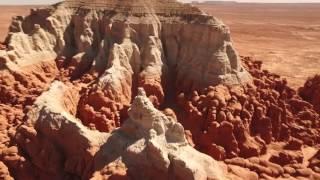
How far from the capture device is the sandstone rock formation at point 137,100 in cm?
1396

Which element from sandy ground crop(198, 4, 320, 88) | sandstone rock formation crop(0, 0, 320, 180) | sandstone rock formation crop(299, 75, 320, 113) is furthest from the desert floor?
sandstone rock formation crop(0, 0, 320, 180)

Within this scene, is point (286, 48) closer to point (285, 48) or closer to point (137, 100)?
point (285, 48)

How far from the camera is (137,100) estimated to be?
1374 centimetres

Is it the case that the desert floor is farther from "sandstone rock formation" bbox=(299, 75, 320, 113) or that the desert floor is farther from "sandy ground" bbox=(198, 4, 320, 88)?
"sandstone rock formation" bbox=(299, 75, 320, 113)

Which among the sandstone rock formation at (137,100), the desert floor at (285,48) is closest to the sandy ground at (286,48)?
the desert floor at (285,48)

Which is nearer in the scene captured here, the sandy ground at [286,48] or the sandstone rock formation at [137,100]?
the sandstone rock formation at [137,100]

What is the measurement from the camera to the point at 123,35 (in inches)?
792

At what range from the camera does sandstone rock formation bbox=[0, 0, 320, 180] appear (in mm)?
13961

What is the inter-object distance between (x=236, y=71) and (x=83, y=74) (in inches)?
250

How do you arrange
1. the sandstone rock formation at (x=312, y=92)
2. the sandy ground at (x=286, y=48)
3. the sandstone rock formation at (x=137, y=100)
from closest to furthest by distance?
the sandstone rock formation at (x=137, y=100) → the sandstone rock formation at (x=312, y=92) → the sandy ground at (x=286, y=48)

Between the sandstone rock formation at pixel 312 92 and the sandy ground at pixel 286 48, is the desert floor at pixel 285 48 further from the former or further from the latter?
the sandstone rock formation at pixel 312 92

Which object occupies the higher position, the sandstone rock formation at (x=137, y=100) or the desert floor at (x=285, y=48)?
the sandstone rock formation at (x=137, y=100)

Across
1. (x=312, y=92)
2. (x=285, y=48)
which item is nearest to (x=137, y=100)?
(x=312, y=92)

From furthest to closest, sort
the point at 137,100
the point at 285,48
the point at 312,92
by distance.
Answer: the point at 285,48 → the point at 312,92 → the point at 137,100
